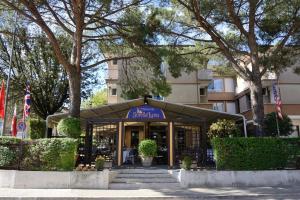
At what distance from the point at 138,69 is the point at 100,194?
352 inches

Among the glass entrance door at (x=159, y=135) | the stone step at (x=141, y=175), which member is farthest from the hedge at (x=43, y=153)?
the glass entrance door at (x=159, y=135)

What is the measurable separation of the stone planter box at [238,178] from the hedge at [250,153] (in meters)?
0.30

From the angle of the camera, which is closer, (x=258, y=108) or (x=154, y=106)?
(x=258, y=108)

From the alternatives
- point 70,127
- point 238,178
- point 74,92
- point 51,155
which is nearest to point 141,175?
point 70,127

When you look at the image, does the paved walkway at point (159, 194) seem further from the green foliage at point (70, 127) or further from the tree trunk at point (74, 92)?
the tree trunk at point (74, 92)

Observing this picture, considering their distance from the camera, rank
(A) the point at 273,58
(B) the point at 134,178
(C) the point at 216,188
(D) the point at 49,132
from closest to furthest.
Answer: (C) the point at 216,188
(B) the point at 134,178
(A) the point at 273,58
(D) the point at 49,132

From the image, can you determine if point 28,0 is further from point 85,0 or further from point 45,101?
point 45,101

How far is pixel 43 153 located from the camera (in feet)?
44.7

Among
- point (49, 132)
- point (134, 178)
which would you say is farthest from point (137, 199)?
point (49, 132)

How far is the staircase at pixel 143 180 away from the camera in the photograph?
45.0 feet

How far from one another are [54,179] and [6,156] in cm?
226

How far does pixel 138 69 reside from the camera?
63.7ft

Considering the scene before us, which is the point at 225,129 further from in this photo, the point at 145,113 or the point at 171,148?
the point at 145,113

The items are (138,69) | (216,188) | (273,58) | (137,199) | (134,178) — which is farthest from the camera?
(138,69)
